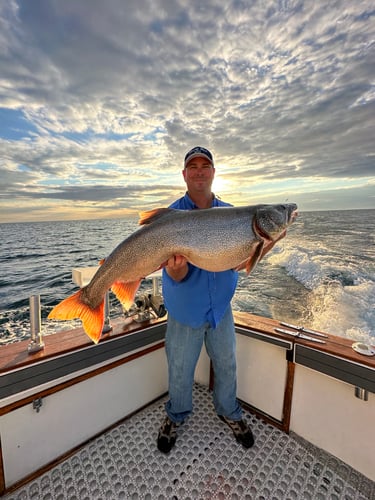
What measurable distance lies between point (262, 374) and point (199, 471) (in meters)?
1.05

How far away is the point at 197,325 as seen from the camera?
6.69 feet

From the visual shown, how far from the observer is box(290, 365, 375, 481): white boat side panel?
6.14ft

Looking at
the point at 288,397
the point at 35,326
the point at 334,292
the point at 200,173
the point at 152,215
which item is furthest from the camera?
the point at 334,292

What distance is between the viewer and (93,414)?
2.25 metres

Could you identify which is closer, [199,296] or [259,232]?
[259,232]

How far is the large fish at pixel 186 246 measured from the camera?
1.65m

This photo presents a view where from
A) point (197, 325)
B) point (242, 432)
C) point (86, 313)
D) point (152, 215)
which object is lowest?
point (242, 432)

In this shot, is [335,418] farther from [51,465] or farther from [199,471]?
[51,465]

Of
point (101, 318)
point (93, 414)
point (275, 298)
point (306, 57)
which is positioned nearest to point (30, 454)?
point (93, 414)

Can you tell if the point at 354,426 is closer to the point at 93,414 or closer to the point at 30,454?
the point at 93,414

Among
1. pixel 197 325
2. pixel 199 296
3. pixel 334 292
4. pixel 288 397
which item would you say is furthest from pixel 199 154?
pixel 334 292

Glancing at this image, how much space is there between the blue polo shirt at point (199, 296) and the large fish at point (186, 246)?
33 centimetres

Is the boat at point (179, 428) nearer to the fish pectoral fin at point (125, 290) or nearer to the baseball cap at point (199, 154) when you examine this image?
the fish pectoral fin at point (125, 290)

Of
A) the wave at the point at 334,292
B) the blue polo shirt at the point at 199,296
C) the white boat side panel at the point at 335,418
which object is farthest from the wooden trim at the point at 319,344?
the wave at the point at 334,292
